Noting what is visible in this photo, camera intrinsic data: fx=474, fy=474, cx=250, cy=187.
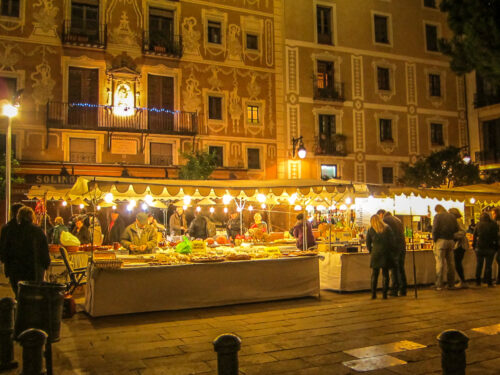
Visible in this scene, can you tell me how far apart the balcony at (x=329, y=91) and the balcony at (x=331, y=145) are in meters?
2.00

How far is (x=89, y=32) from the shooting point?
20641 mm

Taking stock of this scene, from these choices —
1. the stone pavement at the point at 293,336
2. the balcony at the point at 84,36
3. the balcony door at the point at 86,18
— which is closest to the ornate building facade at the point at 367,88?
the balcony at the point at 84,36

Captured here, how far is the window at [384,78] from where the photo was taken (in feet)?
87.1

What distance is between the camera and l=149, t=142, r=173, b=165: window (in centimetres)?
2125

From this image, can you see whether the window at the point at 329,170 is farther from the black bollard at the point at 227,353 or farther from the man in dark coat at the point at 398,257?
the black bollard at the point at 227,353

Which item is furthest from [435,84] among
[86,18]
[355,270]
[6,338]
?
[6,338]

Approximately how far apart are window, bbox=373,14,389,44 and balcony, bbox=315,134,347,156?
6.60 m

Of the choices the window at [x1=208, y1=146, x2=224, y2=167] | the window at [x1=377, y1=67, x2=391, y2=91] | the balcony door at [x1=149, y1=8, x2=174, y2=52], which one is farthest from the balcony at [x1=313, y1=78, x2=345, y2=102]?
the balcony door at [x1=149, y1=8, x2=174, y2=52]

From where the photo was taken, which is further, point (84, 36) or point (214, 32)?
point (214, 32)

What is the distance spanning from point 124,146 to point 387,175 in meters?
14.2

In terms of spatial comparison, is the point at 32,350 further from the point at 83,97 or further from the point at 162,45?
the point at 162,45

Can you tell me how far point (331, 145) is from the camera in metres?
24.7

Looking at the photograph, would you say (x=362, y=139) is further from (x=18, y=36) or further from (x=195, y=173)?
(x=18, y=36)

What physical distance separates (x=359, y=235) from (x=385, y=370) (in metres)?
8.69
